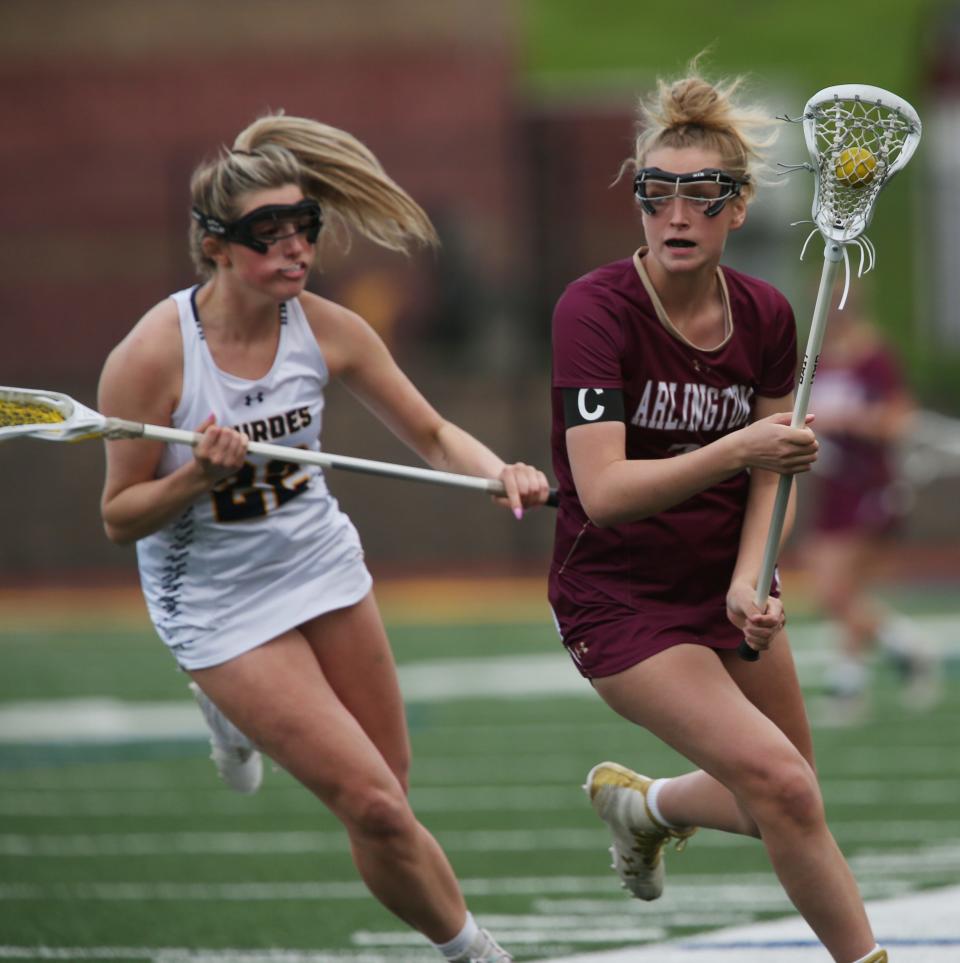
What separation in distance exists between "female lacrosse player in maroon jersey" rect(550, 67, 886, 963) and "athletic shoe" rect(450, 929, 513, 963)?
0.77m

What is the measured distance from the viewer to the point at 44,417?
16.5 ft

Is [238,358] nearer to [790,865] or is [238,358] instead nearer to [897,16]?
[790,865]

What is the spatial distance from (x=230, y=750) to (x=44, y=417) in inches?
48.2

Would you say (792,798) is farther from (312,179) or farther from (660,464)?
(312,179)

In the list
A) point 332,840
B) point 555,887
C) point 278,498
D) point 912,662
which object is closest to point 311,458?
point 278,498

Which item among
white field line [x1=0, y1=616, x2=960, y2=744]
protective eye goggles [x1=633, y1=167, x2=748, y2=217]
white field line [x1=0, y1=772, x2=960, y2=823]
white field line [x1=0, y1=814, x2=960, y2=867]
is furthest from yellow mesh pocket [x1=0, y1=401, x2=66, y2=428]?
white field line [x1=0, y1=616, x2=960, y2=744]

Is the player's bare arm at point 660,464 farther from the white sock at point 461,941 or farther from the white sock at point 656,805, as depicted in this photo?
the white sock at point 461,941

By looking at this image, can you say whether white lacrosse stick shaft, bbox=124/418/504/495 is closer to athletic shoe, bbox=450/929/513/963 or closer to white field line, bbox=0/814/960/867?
athletic shoe, bbox=450/929/513/963

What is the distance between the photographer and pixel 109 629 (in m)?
15.8

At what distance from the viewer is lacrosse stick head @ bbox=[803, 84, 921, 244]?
421 cm

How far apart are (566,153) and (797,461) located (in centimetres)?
1586

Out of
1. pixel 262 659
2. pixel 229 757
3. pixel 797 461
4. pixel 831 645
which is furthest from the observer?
pixel 831 645

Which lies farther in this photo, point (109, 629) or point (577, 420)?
point (109, 629)

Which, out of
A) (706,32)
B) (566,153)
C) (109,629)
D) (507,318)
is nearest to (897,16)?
(706,32)
